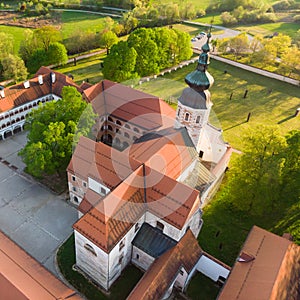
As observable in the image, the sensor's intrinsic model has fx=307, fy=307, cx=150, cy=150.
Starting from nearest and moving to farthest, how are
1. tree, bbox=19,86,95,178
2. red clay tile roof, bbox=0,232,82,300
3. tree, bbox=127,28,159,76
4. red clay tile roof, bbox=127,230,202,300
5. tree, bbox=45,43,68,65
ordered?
1. red clay tile roof, bbox=0,232,82,300
2. red clay tile roof, bbox=127,230,202,300
3. tree, bbox=19,86,95,178
4. tree, bbox=127,28,159,76
5. tree, bbox=45,43,68,65

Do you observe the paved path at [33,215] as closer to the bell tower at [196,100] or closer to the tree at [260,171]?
the bell tower at [196,100]

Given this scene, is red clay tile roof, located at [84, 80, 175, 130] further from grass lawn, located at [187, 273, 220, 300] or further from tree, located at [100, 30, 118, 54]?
tree, located at [100, 30, 118, 54]

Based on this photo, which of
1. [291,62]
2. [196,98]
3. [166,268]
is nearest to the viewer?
[166,268]

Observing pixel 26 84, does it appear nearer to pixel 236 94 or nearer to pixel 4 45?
pixel 4 45

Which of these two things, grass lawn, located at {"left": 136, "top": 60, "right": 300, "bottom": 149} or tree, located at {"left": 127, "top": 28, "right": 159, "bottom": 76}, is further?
tree, located at {"left": 127, "top": 28, "right": 159, "bottom": 76}

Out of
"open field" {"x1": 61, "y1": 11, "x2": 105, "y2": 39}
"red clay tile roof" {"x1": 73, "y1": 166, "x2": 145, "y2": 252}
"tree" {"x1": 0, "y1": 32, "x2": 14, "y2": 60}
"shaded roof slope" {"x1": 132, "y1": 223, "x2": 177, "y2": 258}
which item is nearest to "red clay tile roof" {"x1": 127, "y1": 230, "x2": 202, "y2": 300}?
"shaded roof slope" {"x1": 132, "y1": 223, "x2": 177, "y2": 258}

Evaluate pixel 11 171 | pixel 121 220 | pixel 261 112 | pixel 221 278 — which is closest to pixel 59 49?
pixel 11 171

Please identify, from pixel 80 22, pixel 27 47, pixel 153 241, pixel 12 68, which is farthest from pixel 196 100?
pixel 80 22

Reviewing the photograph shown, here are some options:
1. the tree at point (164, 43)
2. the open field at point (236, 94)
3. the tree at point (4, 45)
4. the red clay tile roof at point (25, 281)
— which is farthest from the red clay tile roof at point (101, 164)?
the tree at point (4, 45)

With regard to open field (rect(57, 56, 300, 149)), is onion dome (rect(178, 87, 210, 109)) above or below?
above
